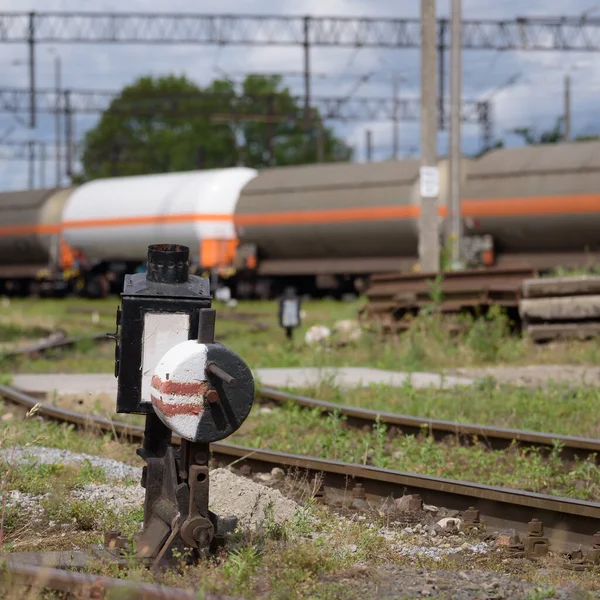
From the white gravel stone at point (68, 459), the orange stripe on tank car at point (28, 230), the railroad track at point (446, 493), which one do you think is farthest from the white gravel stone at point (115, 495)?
the orange stripe on tank car at point (28, 230)

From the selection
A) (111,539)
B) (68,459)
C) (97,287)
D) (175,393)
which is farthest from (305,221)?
(175,393)

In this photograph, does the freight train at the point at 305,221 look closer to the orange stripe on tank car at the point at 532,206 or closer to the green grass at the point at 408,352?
the orange stripe on tank car at the point at 532,206

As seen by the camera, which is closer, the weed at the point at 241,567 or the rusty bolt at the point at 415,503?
the weed at the point at 241,567

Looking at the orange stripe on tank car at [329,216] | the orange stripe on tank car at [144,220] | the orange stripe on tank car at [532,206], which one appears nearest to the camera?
the orange stripe on tank car at [532,206]

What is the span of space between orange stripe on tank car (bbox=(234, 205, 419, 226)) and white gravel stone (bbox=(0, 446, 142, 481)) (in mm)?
17250

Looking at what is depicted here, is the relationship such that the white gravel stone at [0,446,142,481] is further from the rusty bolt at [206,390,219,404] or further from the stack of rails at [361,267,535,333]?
the stack of rails at [361,267,535,333]

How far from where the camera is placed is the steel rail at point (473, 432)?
22.2 feet

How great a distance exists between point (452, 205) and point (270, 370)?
26.7 feet

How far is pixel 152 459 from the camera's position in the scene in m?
4.44

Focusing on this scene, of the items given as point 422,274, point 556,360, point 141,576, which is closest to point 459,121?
point 422,274

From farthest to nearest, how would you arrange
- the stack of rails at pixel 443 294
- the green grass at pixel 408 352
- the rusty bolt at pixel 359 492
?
the stack of rails at pixel 443 294 < the green grass at pixel 408 352 < the rusty bolt at pixel 359 492

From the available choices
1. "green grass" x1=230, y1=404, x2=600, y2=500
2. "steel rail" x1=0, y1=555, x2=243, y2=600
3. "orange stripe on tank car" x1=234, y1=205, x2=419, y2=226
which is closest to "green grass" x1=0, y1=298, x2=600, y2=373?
"green grass" x1=230, y1=404, x2=600, y2=500

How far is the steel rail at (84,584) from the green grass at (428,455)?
3.25 metres

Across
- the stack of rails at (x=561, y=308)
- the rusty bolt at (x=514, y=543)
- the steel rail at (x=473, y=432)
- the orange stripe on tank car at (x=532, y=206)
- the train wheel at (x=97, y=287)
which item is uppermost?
the orange stripe on tank car at (x=532, y=206)
